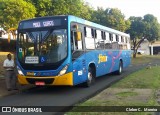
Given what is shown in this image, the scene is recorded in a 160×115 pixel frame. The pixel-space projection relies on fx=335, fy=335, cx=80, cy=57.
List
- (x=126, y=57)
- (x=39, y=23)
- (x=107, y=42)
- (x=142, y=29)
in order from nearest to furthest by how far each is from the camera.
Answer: (x=39, y=23), (x=107, y=42), (x=126, y=57), (x=142, y=29)

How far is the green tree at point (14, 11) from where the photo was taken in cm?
2025

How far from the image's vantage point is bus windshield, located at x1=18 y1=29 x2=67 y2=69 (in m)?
12.8

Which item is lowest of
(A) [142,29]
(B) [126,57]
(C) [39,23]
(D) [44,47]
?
(B) [126,57]

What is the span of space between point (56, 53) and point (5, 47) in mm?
21653

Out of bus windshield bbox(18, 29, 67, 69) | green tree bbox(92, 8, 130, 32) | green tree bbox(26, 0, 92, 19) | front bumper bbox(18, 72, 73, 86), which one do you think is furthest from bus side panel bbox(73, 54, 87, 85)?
green tree bbox(92, 8, 130, 32)

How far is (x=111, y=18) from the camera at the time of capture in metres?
47.6

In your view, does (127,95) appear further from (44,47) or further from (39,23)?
(39,23)

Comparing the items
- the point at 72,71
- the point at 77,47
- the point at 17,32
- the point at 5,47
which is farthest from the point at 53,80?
the point at 5,47

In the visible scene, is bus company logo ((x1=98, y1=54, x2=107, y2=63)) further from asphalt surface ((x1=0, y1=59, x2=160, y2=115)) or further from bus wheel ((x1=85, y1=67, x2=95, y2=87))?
asphalt surface ((x1=0, y1=59, x2=160, y2=115))

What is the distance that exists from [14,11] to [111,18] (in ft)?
92.9

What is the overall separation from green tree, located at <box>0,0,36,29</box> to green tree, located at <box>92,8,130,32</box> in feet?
90.3

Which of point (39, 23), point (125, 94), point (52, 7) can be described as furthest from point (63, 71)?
point (52, 7)

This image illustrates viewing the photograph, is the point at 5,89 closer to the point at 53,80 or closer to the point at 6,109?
the point at 53,80

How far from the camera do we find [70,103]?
437 inches
